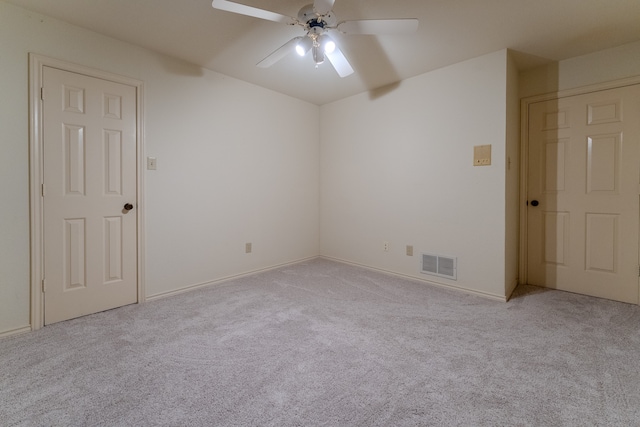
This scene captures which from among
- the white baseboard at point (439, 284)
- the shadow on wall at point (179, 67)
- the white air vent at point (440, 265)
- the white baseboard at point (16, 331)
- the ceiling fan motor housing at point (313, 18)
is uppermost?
the shadow on wall at point (179, 67)

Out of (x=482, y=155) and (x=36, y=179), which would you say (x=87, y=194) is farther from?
(x=482, y=155)

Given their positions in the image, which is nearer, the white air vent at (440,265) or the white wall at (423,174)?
the white wall at (423,174)

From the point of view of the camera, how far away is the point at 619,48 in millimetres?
2504

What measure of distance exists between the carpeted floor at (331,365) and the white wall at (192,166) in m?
0.56

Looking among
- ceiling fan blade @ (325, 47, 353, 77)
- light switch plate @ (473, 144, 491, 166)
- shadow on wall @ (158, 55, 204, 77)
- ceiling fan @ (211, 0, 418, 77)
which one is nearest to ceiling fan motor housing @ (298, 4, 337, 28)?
ceiling fan @ (211, 0, 418, 77)

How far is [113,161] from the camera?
94.8 inches

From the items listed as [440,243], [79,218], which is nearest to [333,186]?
[440,243]

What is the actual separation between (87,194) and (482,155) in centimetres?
356

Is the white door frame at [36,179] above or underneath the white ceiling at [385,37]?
underneath

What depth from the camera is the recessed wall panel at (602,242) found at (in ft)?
8.59

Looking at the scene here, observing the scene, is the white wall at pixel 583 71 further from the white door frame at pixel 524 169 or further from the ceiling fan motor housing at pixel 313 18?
the ceiling fan motor housing at pixel 313 18

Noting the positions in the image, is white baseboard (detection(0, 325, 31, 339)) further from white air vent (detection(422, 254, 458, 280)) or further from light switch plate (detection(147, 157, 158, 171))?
white air vent (detection(422, 254, 458, 280))

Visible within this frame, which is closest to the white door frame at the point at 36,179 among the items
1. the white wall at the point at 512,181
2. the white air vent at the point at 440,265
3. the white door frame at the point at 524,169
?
the white air vent at the point at 440,265

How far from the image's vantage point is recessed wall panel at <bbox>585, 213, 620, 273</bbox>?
2617mm
